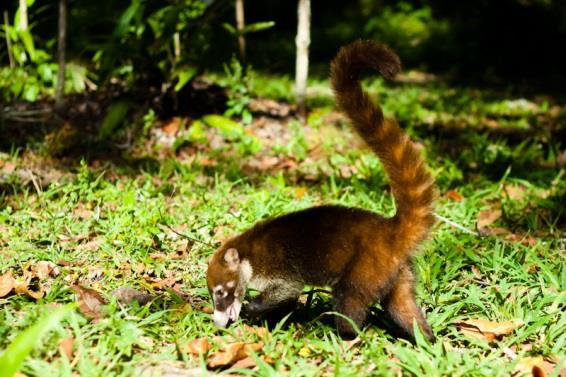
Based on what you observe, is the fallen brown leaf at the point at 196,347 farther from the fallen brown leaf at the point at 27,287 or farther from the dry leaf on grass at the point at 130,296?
the fallen brown leaf at the point at 27,287

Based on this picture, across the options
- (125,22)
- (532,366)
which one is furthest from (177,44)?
(532,366)

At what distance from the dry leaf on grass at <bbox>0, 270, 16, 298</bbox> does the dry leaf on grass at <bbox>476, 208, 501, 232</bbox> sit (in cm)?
323

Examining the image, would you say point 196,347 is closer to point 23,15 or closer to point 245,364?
point 245,364

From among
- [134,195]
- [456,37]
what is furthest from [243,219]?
[456,37]

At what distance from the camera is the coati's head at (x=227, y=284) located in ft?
11.2

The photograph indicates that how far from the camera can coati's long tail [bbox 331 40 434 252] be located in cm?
306

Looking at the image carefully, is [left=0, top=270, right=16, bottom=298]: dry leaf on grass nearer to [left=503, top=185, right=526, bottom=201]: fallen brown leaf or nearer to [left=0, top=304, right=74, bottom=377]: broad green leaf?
[left=0, top=304, right=74, bottom=377]: broad green leaf

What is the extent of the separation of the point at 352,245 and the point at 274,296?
0.52 meters

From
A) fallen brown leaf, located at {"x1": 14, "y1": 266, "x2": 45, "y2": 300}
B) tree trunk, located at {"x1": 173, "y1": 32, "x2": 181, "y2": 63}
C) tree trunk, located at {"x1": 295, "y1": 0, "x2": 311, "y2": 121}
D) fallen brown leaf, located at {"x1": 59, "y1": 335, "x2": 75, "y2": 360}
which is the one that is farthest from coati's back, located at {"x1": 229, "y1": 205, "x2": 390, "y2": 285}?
tree trunk, located at {"x1": 173, "y1": 32, "x2": 181, "y2": 63}

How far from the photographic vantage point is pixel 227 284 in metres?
3.44

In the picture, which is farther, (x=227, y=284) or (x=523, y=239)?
(x=523, y=239)

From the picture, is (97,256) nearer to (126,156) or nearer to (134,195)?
(134,195)

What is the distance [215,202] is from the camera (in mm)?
5070

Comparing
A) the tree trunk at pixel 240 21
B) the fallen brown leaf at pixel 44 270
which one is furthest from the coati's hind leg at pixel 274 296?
the tree trunk at pixel 240 21
